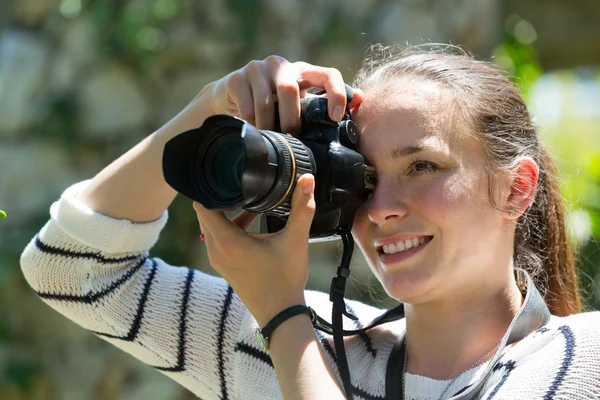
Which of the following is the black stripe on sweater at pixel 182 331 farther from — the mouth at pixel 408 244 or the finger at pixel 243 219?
the mouth at pixel 408 244

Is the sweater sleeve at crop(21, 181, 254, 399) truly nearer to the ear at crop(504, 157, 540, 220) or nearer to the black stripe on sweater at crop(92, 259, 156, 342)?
the black stripe on sweater at crop(92, 259, 156, 342)

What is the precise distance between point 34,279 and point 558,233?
1005 millimetres

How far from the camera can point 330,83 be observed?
150 cm

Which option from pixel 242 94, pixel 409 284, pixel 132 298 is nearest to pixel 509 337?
pixel 409 284

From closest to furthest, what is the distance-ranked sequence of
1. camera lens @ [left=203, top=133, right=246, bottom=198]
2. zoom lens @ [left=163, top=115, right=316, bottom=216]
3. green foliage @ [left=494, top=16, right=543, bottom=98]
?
zoom lens @ [left=163, top=115, right=316, bottom=216], camera lens @ [left=203, top=133, right=246, bottom=198], green foliage @ [left=494, top=16, right=543, bottom=98]

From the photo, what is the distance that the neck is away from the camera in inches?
59.9

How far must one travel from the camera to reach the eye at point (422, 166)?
1.47 meters

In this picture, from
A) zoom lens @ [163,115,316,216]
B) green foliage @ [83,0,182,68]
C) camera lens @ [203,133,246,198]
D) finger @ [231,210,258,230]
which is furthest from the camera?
green foliage @ [83,0,182,68]

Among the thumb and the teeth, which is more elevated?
the thumb

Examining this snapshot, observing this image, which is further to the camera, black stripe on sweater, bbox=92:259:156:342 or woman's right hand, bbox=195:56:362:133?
black stripe on sweater, bbox=92:259:156:342

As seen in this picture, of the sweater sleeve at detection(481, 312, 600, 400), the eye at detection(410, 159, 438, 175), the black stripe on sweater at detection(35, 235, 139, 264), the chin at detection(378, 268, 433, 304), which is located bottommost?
the black stripe on sweater at detection(35, 235, 139, 264)

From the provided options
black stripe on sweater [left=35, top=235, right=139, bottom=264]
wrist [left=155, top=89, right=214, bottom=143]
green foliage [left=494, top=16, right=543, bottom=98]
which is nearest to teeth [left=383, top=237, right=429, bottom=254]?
wrist [left=155, top=89, right=214, bottom=143]

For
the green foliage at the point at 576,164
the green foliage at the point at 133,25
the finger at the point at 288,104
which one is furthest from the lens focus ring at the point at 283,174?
the green foliage at the point at 576,164

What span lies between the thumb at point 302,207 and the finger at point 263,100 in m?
0.22
